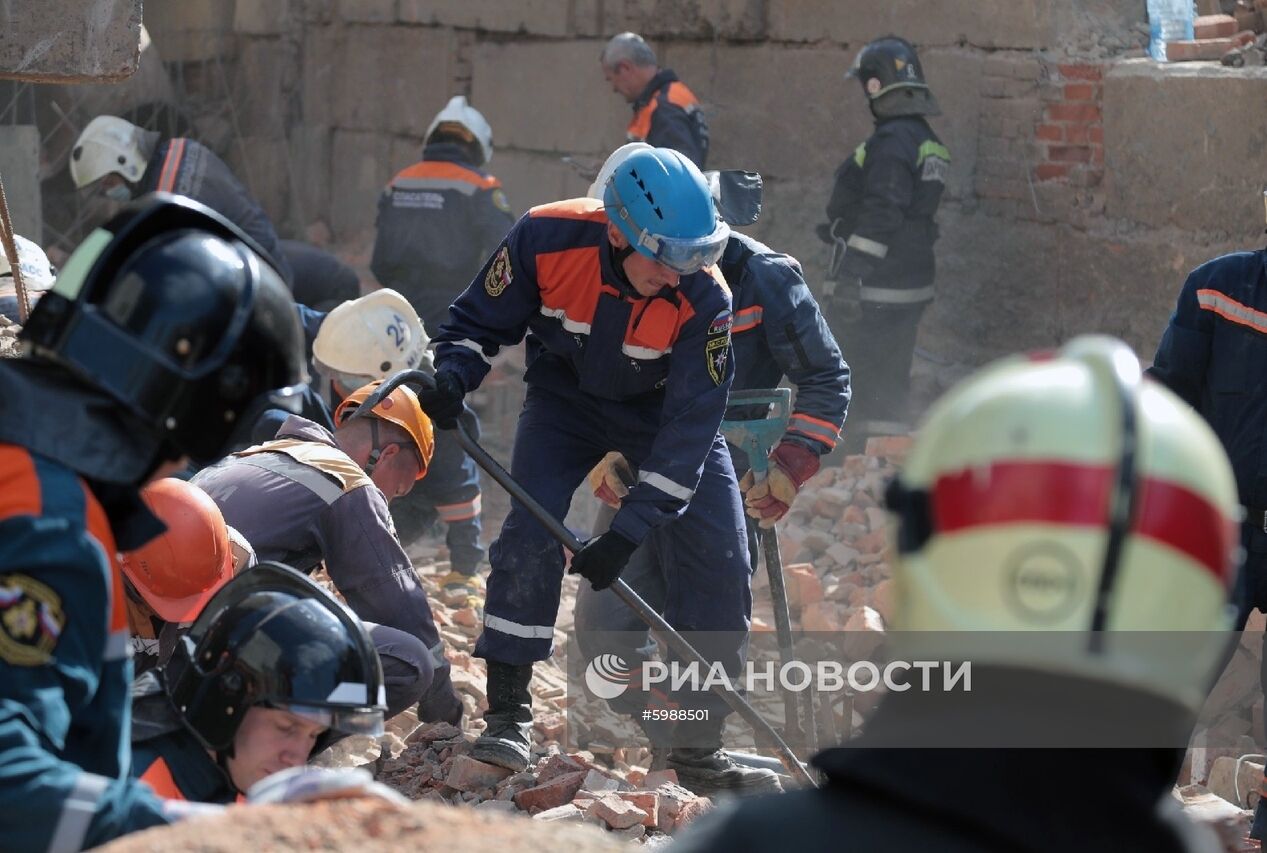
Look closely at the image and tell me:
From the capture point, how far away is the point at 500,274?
196 inches

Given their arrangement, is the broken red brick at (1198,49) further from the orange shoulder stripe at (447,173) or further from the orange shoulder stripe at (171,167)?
the orange shoulder stripe at (171,167)

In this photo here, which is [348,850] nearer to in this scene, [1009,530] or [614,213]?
[1009,530]

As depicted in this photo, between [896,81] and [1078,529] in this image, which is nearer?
[1078,529]

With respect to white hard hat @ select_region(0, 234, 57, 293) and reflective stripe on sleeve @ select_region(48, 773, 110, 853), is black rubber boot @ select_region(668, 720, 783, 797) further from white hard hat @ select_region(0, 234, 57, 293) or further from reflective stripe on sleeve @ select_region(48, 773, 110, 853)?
reflective stripe on sleeve @ select_region(48, 773, 110, 853)

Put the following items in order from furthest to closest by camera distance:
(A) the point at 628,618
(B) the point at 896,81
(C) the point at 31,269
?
(B) the point at 896,81 < (C) the point at 31,269 < (A) the point at 628,618

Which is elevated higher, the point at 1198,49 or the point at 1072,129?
the point at 1198,49

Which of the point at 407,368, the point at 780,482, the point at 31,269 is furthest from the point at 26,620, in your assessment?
the point at 31,269

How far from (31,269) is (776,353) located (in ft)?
9.95

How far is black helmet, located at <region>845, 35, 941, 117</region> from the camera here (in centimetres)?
858

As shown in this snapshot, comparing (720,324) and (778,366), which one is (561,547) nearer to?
(720,324)

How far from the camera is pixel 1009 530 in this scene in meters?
1.32

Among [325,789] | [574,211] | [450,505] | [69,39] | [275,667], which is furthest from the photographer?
[450,505]

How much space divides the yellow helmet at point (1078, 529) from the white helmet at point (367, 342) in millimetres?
5198

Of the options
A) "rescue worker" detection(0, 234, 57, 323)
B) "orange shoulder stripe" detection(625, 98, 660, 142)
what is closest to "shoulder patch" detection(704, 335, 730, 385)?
"rescue worker" detection(0, 234, 57, 323)
